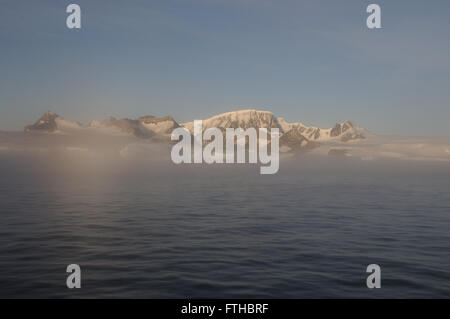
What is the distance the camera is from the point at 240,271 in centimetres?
2614

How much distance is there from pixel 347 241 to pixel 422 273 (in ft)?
33.7

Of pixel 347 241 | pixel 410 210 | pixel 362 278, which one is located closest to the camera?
pixel 362 278

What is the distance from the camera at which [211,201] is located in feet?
227

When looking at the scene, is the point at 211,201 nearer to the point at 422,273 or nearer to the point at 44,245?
the point at 44,245

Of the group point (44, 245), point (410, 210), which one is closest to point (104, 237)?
point (44, 245)

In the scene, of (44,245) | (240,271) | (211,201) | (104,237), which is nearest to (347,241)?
(240,271)

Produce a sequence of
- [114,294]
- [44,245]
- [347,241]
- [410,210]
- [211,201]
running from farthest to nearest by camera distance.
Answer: [211,201], [410,210], [347,241], [44,245], [114,294]

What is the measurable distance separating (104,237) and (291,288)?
A: 2008 cm

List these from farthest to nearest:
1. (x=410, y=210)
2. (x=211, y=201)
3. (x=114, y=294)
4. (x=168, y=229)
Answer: (x=211, y=201), (x=410, y=210), (x=168, y=229), (x=114, y=294)
